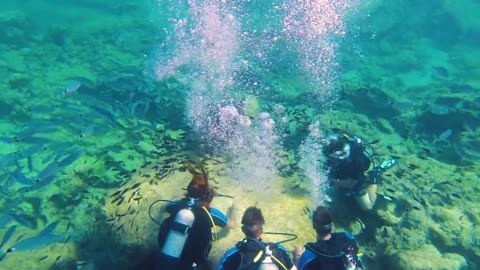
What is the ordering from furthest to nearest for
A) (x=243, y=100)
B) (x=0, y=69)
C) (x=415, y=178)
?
(x=0, y=69)
(x=243, y=100)
(x=415, y=178)

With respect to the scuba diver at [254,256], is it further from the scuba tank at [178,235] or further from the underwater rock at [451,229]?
the underwater rock at [451,229]

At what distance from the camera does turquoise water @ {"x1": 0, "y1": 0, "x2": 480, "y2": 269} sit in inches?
241

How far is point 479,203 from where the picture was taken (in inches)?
302

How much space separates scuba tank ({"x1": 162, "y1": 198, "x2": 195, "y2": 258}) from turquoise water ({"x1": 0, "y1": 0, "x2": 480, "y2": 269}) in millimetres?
1488

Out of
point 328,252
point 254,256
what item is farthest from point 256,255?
point 328,252

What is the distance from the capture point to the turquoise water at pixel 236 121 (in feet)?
20.1

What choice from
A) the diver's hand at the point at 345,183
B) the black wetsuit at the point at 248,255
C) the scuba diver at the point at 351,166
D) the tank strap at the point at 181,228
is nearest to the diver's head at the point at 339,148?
the scuba diver at the point at 351,166

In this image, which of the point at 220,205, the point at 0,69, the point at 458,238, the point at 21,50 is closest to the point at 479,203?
the point at 458,238

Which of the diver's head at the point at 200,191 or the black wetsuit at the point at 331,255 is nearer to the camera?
the black wetsuit at the point at 331,255

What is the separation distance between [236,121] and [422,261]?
5169 mm

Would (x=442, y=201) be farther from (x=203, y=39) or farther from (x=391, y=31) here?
(x=391, y=31)

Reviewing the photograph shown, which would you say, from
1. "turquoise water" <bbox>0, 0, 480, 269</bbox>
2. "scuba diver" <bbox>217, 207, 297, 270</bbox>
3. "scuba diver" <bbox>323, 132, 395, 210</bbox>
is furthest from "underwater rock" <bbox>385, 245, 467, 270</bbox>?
"scuba diver" <bbox>217, 207, 297, 270</bbox>

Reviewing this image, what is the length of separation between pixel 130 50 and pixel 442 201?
18319mm

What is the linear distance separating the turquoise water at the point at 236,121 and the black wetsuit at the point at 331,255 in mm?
1777
